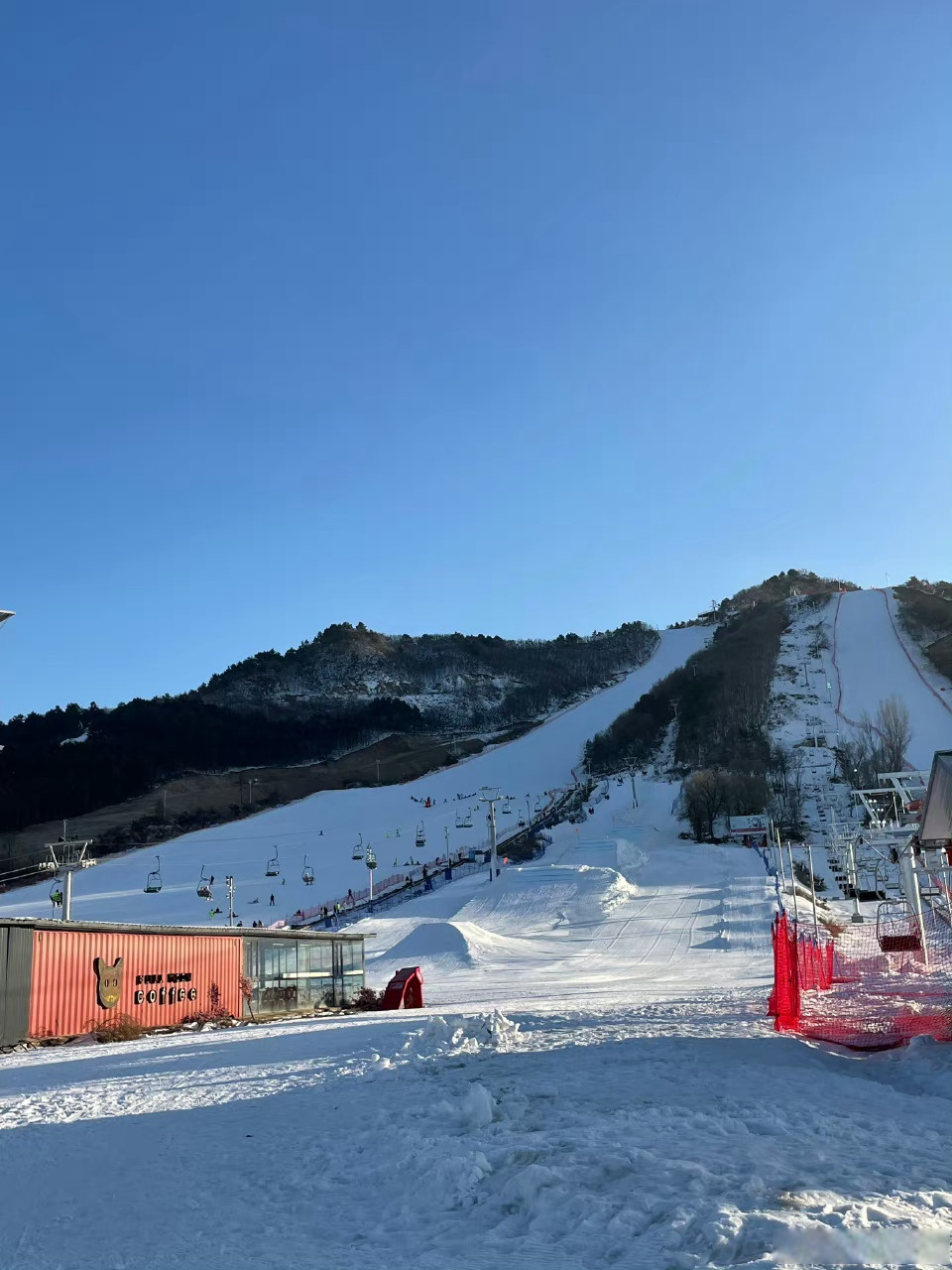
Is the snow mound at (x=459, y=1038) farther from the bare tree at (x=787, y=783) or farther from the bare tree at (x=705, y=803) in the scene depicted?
the bare tree at (x=787, y=783)

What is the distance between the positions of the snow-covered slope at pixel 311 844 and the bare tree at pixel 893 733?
2094 cm

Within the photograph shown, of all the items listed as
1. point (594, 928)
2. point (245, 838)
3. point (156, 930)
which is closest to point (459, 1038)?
point (156, 930)

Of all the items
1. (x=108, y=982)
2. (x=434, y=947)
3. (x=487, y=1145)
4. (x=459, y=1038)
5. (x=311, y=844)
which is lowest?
(x=434, y=947)

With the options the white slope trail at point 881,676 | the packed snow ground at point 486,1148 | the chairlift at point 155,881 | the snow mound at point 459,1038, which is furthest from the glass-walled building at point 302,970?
the white slope trail at point 881,676

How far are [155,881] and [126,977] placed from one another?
29540 mm

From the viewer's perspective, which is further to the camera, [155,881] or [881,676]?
[881,676]

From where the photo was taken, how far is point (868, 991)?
14.2 m

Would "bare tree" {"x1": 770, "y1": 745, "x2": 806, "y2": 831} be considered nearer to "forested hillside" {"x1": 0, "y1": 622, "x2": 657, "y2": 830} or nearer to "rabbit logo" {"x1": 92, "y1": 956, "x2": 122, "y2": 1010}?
"rabbit logo" {"x1": 92, "y1": 956, "x2": 122, "y2": 1010}

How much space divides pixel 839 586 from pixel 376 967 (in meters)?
115

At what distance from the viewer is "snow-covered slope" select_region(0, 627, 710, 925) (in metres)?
42.1

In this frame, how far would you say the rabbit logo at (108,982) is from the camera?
16.6 meters

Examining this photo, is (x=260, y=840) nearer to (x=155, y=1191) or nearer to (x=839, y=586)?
(x=155, y=1191)

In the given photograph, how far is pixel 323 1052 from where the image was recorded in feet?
33.5

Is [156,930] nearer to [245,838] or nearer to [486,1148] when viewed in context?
[486,1148]
